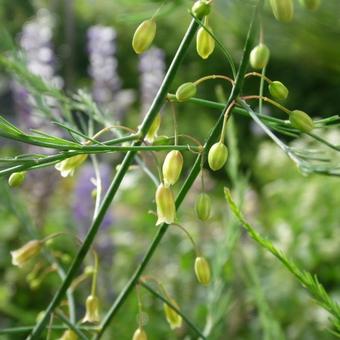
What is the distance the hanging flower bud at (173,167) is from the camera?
334mm

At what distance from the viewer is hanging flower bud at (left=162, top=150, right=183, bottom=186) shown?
0.33 m

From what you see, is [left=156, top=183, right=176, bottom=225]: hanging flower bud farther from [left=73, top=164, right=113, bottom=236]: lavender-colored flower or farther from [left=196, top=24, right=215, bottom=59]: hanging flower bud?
[left=73, top=164, right=113, bottom=236]: lavender-colored flower

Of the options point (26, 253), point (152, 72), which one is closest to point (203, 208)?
point (26, 253)

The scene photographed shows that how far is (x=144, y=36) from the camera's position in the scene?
34cm

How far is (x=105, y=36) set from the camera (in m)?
2.63

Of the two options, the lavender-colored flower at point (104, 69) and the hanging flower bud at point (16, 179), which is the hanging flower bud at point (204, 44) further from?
the lavender-colored flower at point (104, 69)

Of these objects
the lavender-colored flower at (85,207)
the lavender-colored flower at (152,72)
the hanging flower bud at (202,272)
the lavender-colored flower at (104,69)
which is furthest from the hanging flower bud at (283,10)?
the lavender-colored flower at (152,72)

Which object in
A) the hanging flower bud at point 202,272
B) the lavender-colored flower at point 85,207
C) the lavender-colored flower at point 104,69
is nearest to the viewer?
the hanging flower bud at point 202,272

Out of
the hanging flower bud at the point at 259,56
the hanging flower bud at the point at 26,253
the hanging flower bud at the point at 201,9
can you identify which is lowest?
the hanging flower bud at the point at 26,253

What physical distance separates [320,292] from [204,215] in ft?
0.21

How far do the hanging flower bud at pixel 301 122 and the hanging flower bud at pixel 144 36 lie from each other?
9 centimetres

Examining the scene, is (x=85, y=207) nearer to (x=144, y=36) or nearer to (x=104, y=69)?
(x=104, y=69)

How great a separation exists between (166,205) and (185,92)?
0.06m

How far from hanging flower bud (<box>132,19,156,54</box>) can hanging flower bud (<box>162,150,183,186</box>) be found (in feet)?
0.18
